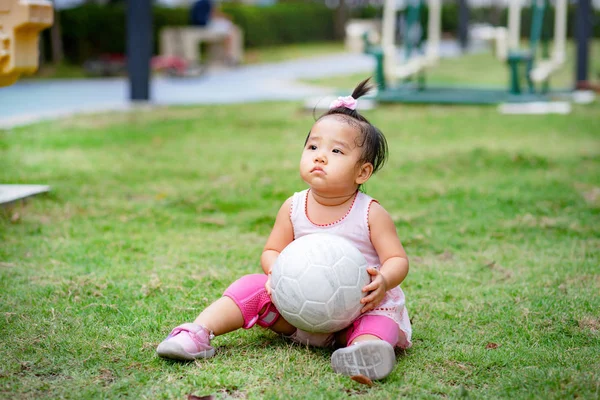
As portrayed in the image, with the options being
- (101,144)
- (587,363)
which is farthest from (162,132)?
(587,363)

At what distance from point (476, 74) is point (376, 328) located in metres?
16.6

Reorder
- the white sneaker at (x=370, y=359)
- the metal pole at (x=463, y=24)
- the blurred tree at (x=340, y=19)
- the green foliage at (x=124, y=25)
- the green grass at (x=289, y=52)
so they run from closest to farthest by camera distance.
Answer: the white sneaker at (x=370, y=359)
the green foliage at (x=124, y=25)
the green grass at (x=289, y=52)
the metal pole at (x=463, y=24)
the blurred tree at (x=340, y=19)

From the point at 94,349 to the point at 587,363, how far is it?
1911 millimetres

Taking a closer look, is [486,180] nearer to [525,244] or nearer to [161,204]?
[525,244]

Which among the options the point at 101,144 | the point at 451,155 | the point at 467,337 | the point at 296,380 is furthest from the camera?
the point at 101,144

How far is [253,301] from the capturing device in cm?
329

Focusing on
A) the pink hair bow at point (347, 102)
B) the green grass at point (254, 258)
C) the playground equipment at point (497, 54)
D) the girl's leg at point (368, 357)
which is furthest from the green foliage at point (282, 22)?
the girl's leg at point (368, 357)

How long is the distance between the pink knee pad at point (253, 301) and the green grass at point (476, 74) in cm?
1265

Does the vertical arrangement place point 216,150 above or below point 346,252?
below

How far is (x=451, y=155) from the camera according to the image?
25.7ft

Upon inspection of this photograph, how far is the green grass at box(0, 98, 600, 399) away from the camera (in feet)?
9.80

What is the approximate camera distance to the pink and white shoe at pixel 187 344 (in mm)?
3041

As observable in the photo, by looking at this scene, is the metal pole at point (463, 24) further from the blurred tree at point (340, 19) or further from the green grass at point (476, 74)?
the blurred tree at point (340, 19)

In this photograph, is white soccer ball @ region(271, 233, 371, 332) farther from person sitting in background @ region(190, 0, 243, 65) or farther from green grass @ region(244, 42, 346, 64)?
green grass @ region(244, 42, 346, 64)
